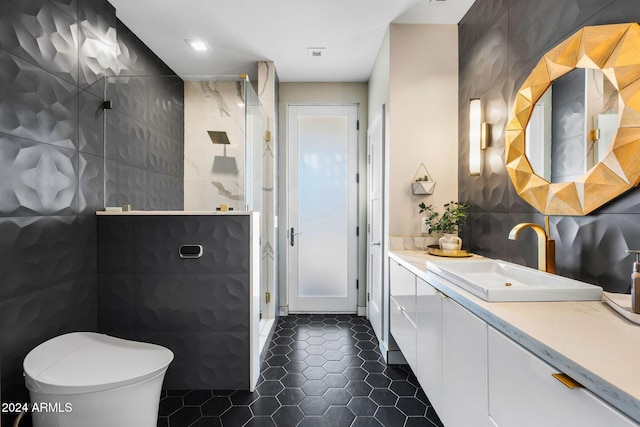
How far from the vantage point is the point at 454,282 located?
1360mm

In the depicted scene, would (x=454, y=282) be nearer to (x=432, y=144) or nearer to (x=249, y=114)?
(x=432, y=144)

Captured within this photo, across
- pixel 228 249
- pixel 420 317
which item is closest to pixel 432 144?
pixel 420 317

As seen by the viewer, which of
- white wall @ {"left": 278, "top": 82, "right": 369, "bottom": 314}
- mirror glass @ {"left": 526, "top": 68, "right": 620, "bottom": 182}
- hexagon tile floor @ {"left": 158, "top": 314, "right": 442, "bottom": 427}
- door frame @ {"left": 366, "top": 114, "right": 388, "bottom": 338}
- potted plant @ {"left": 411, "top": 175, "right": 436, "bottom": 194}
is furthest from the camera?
white wall @ {"left": 278, "top": 82, "right": 369, "bottom": 314}

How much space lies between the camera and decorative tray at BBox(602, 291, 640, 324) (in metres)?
0.89

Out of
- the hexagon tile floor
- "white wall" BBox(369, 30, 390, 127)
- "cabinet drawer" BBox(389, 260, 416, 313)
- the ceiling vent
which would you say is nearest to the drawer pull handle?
"cabinet drawer" BBox(389, 260, 416, 313)

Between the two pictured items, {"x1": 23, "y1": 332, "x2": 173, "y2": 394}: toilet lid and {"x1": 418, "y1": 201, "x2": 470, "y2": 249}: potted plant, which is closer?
{"x1": 23, "y1": 332, "x2": 173, "y2": 394}: toilet lid

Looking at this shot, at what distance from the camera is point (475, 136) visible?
2.12 metres

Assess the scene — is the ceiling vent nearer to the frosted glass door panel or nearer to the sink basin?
the frosted glass door panel

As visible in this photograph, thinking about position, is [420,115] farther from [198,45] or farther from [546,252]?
[198,45]

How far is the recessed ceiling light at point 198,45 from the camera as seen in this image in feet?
8.78

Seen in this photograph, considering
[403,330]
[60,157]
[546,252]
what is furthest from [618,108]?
[60,157]

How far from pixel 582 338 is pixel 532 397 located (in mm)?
198

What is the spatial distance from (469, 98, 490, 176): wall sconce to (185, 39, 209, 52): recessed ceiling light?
7.33 feet

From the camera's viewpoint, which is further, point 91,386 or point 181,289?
point 181,289
